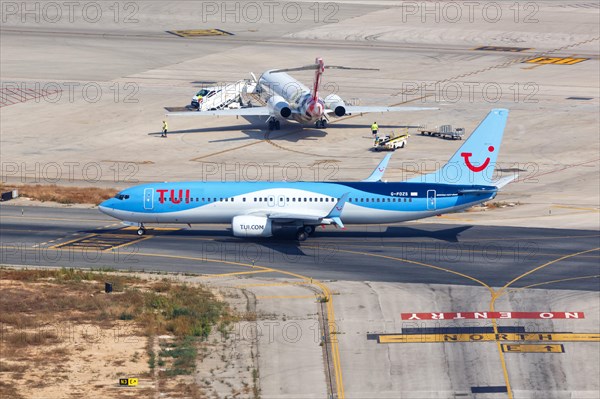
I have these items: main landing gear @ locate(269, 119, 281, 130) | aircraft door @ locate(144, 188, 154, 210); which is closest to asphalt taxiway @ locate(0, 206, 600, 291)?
aircraft door @ locate(144, 188, 154, 210)

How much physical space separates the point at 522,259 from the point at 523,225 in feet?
33.1

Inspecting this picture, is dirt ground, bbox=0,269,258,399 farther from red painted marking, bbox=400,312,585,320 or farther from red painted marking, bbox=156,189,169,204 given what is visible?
red painted marking, bbox=400,312,585,320

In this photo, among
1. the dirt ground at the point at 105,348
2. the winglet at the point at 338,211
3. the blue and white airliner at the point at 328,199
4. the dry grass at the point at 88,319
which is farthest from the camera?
the blue and white airliner at the point at 328,199

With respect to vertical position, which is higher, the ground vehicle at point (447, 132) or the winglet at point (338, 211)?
the ground vehicle at point (447, 132)

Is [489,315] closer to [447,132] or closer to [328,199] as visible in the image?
[328,199]

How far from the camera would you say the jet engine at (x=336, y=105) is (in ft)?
406

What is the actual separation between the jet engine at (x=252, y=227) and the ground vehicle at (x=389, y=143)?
36.1 meters

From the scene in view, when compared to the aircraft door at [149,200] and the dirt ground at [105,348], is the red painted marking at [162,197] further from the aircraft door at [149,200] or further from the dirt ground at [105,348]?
the dirt ground at [105,348]

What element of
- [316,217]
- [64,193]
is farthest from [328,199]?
[64,193]

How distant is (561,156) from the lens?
11594cm

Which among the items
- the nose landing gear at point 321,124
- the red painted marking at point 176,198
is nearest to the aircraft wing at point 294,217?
the red painted marking at point 176,198

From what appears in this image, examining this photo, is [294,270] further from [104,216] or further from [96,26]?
[96,26]

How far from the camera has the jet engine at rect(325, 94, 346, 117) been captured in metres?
124

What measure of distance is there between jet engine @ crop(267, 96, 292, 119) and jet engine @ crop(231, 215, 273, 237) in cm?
4033
